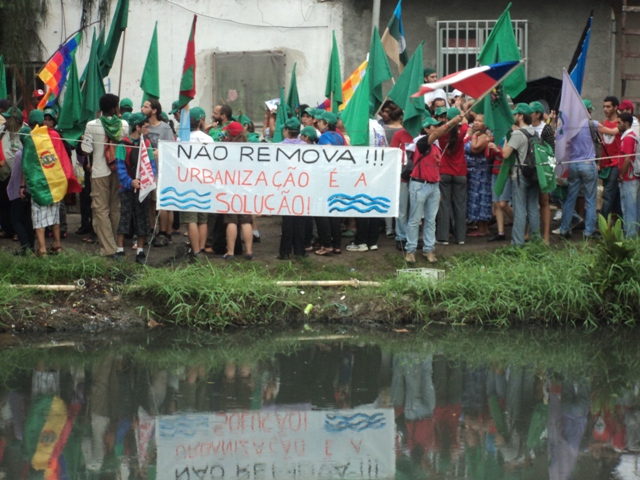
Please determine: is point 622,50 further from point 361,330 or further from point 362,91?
point 361,330

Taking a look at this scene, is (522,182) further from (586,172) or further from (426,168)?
(426,168)

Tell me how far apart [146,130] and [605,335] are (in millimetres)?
5661

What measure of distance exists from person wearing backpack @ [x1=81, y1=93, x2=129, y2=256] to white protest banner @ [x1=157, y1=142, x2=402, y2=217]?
2.12 ft

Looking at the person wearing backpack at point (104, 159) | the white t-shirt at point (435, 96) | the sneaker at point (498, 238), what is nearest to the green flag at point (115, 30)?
the person wearing backpack at point (104, 159)

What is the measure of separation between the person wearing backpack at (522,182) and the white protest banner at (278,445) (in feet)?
17.8

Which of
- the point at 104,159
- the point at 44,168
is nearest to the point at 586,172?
the point at 104,159

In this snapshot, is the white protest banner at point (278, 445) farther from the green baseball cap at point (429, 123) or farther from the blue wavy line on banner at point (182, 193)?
the green baseball cap at point (429, 123)

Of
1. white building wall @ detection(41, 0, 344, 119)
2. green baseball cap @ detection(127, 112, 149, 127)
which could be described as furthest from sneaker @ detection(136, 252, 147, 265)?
white building wall @ detection(41, 0, 344, 119)

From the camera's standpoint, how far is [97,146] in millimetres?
A: 11836

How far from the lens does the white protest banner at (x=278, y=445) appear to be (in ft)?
20.3

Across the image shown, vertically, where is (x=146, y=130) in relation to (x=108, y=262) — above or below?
above

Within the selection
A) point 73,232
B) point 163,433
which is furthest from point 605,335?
point 73,232

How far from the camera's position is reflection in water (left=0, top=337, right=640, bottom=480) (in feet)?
20.6

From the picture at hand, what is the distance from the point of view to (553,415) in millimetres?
7266
